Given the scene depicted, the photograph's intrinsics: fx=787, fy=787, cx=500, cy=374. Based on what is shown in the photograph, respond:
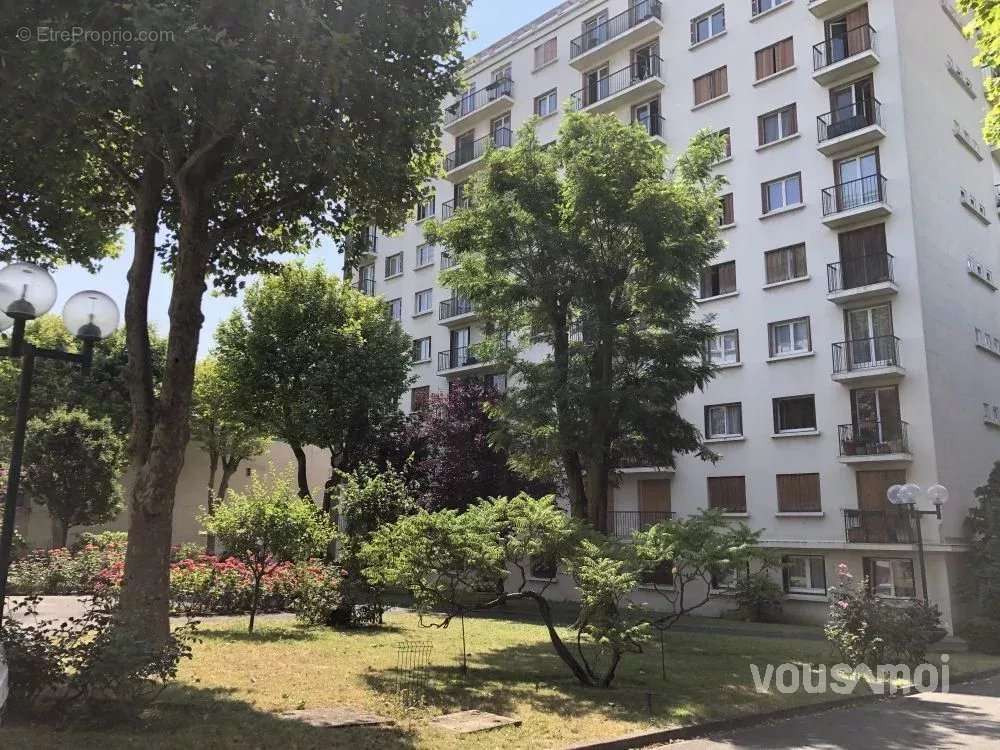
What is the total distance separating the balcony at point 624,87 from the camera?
1233 inches

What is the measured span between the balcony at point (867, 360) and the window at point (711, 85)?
11.0 metres

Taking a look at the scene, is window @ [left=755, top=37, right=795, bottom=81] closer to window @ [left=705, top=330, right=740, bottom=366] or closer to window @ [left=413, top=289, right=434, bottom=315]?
window @ [left=705, top=330, right=740, bottom=366]

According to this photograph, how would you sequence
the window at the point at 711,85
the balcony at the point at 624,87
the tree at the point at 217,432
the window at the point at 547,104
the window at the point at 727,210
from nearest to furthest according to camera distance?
the window at the point at 727,210 → the tree at the point at 217,432 → the window at the point at 711,85 → the balcony at the point at 624,87 → the window at the point at 547,104

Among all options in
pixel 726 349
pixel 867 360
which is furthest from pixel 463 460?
pixel 867 360

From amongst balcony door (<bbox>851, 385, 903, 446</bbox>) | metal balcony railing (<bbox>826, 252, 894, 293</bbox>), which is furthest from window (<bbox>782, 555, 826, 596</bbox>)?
metal balcony railing (<bbox>826, 252, 894, 293</bbox>)

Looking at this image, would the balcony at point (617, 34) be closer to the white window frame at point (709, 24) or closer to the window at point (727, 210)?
the white window frame at point (709, 24)

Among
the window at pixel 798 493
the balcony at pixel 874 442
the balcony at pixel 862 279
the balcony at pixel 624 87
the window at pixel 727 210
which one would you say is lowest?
the window at pixel 798 493

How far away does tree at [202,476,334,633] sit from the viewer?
642 inches

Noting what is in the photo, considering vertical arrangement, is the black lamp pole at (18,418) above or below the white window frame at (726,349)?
below

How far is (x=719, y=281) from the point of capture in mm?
28406

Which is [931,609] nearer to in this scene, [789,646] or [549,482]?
[789,646]

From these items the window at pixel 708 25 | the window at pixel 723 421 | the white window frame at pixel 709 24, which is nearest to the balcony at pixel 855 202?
Answer: the window at pixel 723 421

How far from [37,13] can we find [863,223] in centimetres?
2323

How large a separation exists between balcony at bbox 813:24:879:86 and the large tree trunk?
22.5 m
